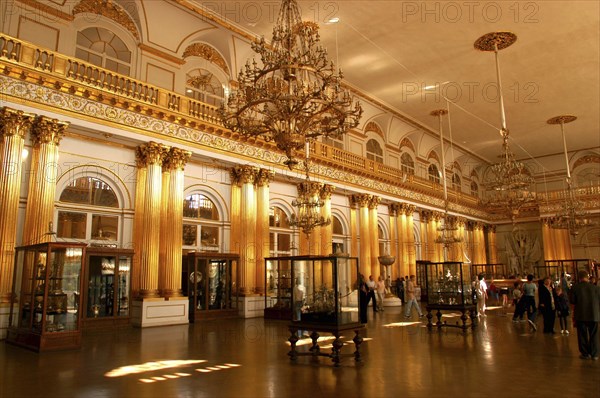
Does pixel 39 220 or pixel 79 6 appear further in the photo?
pixel 79 6

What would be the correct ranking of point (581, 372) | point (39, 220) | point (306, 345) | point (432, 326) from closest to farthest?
1. point (581, 372)
2. point (306, 345)
3. point (39, 220)
4. point (432, 326)

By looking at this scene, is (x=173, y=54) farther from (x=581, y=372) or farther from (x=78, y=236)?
(x=581, y=372)

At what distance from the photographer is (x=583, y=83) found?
1759cm

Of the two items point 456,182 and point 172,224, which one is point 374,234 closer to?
point 172,224

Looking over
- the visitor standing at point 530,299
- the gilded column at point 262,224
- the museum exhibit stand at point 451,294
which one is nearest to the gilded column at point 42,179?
the gilded column at point 262,224

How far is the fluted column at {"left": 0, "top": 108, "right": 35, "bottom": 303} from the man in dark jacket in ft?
34.5

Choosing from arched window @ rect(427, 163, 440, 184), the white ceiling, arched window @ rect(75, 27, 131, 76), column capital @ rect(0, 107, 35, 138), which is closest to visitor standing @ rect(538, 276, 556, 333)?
the white ceiling

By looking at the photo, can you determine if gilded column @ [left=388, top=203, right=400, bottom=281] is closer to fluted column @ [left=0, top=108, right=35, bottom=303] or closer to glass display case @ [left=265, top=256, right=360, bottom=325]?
glass display case @ [left=265, top=256, right=360, bottom=325]

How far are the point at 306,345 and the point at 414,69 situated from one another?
11753mm

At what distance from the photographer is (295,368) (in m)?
6.17

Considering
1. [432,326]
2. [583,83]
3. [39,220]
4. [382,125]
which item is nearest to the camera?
[39,220]

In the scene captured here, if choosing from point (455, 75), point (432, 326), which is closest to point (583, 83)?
point (455, 75)

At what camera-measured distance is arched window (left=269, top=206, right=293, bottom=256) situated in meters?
15.9

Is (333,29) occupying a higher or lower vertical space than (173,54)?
higher
